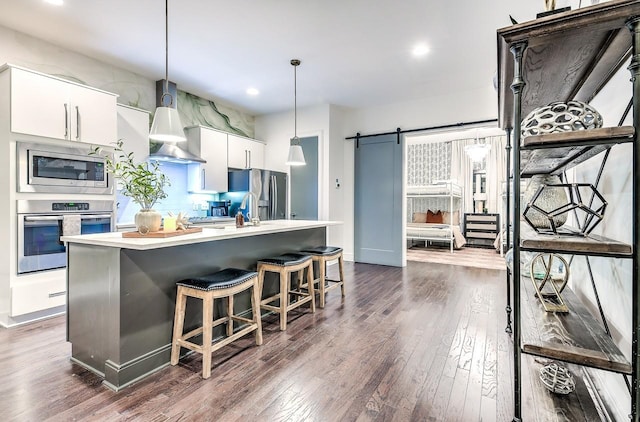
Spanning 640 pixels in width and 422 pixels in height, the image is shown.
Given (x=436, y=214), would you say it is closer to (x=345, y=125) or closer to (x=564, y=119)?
(x=345, y=125)

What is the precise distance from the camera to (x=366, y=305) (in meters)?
3.45

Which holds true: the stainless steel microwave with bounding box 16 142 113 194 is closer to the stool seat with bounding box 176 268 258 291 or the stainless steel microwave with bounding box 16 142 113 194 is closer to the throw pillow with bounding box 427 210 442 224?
the stool seat with bounding box 176 268 258 291

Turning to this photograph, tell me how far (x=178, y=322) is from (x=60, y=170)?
2.21 meters

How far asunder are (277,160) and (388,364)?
14.7 ft

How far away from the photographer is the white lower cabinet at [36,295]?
111 inches

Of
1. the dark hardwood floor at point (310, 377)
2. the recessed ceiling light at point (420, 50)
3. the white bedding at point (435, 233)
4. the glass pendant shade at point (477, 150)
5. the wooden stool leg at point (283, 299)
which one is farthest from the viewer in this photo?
the white bedding at point (435, 233)

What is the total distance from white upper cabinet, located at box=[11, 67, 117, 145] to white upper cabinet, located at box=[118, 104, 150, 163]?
291 mm

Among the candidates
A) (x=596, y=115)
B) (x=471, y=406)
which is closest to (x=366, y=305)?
(x=471, y=406)

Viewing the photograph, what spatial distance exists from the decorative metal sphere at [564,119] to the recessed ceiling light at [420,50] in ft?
8.47

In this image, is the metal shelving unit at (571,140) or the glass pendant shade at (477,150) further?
the glass pendant shade at (477,150)

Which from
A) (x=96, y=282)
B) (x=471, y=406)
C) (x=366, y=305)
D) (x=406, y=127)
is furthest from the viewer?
(x=406, y=127)

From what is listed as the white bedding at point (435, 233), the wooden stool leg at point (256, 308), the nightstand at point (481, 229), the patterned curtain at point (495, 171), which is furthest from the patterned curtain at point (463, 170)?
the wooden stool leg at point (256, 308)

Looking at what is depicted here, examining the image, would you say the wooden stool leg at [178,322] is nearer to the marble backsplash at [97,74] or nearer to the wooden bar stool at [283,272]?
the wooden bar stool at [283,272]

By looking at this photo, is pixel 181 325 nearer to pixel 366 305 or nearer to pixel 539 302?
pixel 366 305
